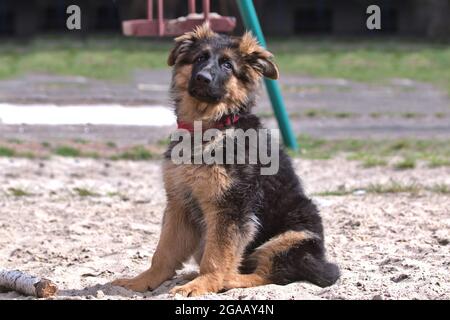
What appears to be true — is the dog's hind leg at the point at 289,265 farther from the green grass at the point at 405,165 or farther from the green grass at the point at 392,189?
the green grass at the point at 405,165

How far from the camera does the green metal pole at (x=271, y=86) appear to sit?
10.2 metres

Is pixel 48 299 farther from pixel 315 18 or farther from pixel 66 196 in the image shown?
pixel 315 18

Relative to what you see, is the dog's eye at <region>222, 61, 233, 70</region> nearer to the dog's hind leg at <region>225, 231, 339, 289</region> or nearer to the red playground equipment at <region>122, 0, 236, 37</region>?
the dog's hind leg at <region>225, 231, 339, 289</region>

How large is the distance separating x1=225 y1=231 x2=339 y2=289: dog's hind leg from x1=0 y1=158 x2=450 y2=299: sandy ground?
91 millimetres

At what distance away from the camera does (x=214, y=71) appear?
568cm

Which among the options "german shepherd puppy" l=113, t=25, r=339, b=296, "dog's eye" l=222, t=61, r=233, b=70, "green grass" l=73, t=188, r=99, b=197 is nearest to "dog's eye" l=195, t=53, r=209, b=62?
"german shepherd puppy" l=113, t=25, r=339, b=296

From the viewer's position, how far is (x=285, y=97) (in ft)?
65.3

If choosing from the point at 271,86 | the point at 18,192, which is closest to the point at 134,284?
the point at 18,192

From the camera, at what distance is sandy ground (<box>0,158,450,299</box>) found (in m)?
5.63

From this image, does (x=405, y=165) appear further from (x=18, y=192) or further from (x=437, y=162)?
(x=18, y=192)

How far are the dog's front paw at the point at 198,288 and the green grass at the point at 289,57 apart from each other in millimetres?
17627

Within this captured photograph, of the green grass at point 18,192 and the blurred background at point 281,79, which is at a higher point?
the green grass at point 18,192

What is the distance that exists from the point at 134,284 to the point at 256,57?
1.67m

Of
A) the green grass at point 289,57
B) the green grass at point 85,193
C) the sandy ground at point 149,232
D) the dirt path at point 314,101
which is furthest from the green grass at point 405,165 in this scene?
the green grass at point 289,57
